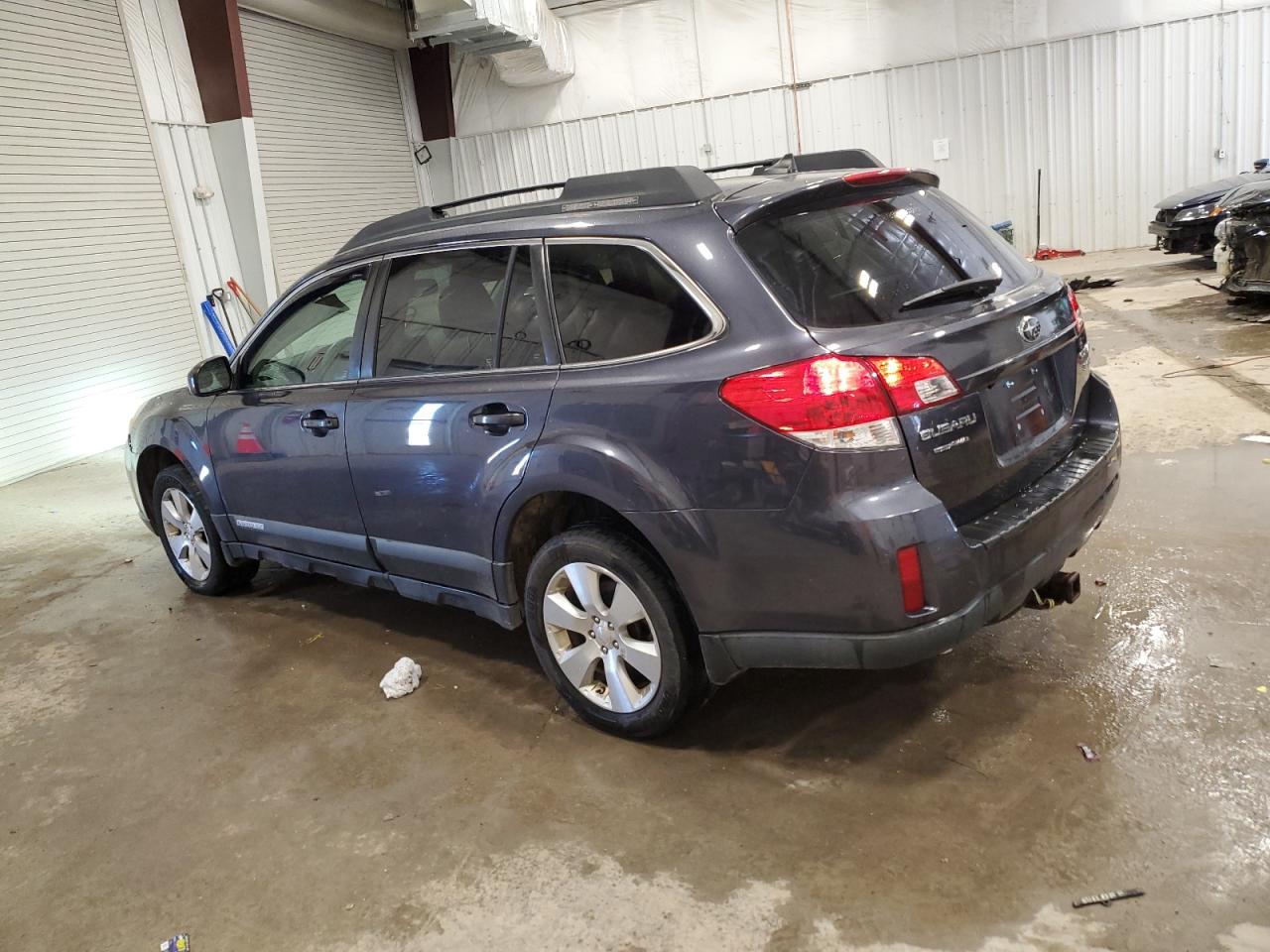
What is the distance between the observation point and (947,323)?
2428 mm

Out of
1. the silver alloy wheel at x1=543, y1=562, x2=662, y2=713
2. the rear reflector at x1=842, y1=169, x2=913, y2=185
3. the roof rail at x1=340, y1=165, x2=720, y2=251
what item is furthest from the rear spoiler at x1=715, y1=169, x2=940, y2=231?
A: the silver alloy wheel at x1=543, y1=562, x2=662, y2=713

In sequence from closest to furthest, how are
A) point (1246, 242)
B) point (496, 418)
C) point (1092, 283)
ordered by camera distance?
1. point (496, 418)
2. point (1246, 242)
3. point (1092, 283)

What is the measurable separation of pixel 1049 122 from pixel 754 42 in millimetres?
4386

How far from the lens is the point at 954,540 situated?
2305 millimetres

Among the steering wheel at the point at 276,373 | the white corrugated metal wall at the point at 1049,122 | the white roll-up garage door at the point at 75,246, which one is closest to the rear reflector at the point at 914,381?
the steering wheel at the point at 276,373

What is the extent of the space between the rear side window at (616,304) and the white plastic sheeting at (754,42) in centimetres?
1258

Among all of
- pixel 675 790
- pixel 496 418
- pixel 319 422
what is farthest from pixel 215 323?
pixel 675 790

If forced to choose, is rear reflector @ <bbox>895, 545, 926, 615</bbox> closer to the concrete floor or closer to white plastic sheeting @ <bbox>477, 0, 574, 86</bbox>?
the concrete floor

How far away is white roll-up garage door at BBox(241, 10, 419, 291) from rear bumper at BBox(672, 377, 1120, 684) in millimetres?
10693

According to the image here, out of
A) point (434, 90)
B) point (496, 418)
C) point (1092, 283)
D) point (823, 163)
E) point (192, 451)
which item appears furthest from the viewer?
point (434, 90)

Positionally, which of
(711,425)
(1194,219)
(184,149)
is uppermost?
(184,149)

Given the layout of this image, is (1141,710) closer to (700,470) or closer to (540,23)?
(700,470)

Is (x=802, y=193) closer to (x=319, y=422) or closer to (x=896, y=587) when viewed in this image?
(x=896, y=587)

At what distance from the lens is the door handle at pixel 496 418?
2.84 m
